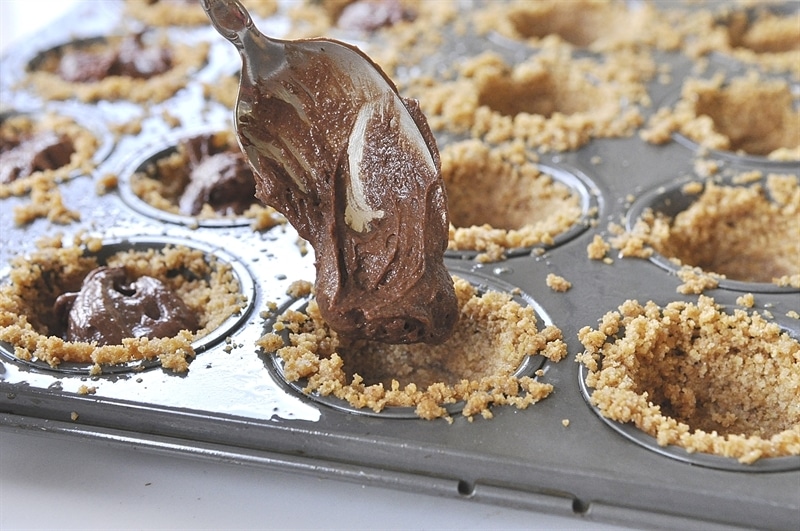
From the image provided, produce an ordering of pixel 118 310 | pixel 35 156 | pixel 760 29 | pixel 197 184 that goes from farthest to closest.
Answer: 1. pixel 760 29
2. pixel 35 156
3. pixel 197 184
4. pixel 118 310

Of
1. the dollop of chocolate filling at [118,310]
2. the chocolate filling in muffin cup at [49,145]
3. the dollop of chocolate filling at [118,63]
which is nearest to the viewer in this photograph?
the dollop of chocolate filling at [118,310]

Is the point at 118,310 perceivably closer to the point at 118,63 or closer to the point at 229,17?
the point at 229,17

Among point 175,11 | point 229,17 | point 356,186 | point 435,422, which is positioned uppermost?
point 229,17

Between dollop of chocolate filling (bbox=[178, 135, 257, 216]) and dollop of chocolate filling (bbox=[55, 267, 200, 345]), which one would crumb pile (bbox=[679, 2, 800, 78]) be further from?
dollop of chocolate filling (bbox=[55, 267, 200, 345])

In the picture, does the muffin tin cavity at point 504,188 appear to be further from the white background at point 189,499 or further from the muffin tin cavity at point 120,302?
the white background at point 189,499

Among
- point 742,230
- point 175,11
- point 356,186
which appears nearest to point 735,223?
point 742,230

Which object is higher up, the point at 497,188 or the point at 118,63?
the point at 118,63

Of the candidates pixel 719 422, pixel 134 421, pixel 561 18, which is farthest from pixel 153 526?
pixel 561 18

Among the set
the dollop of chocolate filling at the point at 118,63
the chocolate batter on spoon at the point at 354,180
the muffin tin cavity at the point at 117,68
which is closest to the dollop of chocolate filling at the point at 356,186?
the chocolate batter on spoon at the point at 354,180
